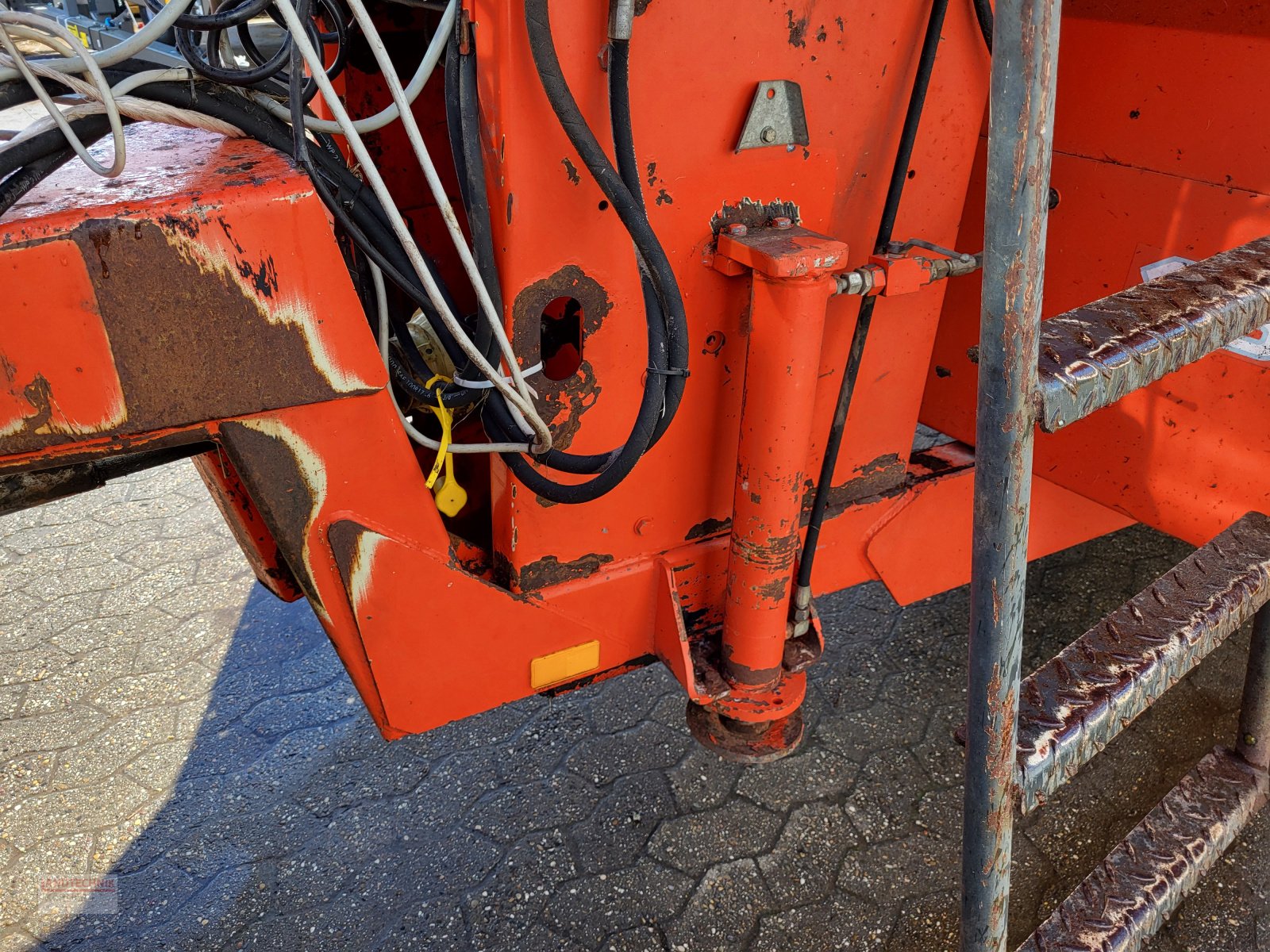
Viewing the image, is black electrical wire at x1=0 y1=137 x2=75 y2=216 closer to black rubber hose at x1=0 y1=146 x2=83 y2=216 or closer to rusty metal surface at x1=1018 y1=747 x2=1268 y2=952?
black rubber hose at x1=0 y1=146 x2=83 y2=216

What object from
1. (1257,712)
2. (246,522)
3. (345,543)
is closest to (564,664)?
(345,543)

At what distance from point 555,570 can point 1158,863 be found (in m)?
1.06

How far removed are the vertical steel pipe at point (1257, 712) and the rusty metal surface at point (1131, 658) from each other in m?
0.42

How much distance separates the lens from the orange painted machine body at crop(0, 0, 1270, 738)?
0.95 m

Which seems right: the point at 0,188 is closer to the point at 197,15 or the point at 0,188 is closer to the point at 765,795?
the point at 197,15

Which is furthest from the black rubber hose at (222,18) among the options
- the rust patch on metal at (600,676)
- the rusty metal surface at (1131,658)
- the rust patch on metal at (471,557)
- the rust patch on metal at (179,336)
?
the rusty metal surface at (1131,658)

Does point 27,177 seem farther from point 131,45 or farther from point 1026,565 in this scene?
point 1026,565

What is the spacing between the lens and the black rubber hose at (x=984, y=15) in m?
1.25

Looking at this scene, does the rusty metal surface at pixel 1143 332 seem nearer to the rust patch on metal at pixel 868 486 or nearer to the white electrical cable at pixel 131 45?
the rust patch on metal at pixel 868 486

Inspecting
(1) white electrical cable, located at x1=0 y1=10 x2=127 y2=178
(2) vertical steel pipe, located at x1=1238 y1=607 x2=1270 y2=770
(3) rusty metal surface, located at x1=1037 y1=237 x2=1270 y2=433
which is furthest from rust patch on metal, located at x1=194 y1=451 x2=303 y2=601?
(2) vertical steel pipe, located at x1=1238 y1=607 x2=1270 y2=770

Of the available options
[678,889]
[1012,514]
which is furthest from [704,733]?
[1012,514]

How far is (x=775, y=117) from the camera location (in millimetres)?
1192

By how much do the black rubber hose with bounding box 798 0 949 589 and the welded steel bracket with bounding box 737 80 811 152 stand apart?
0.17m

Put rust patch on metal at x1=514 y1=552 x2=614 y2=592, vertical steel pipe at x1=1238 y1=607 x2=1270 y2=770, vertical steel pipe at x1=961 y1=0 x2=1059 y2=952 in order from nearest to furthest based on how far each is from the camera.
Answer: vertical steel pipe at x1=961 y1=0 x2=1059 y2=952 → rust patch on metal at x1=514 y1=552 x2=614 y2=592 → vertical steel pipe at x1=1238 y1=607 x2=1270 y2=770
